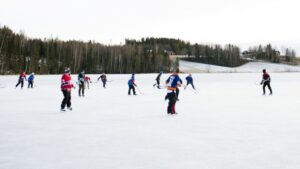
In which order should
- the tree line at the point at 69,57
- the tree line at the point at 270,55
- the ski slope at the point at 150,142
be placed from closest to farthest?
the ski slope at the point at 150,142, the tree line at the point at 69,57, the tree line at the point at 270,55

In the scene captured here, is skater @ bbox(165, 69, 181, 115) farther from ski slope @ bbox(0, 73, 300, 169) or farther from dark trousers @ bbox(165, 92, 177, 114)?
ski slope @ bbox(0, 73, 300, 169)

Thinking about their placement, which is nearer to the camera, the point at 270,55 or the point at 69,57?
the point at 69,57

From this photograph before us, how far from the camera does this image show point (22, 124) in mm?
8695

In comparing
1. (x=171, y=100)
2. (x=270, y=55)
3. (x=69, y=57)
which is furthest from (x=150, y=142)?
(x=270, y=55)

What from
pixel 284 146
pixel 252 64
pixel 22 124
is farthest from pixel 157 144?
pixel 252 64

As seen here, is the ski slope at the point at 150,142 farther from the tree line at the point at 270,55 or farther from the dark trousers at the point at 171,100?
the tree line at the point at 270,55

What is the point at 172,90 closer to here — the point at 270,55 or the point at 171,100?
the point at 171,100

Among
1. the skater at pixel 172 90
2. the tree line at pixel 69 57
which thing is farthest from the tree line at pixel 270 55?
the skater at pixel 172 90

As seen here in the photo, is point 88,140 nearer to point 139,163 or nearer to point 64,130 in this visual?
point 64,130

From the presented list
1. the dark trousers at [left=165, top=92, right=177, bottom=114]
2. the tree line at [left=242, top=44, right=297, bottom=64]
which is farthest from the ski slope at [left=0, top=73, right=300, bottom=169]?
the tree line at [left=242, top=44, right=297, bottom=64]

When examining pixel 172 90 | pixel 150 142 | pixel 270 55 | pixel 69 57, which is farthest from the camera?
pixel 270 55

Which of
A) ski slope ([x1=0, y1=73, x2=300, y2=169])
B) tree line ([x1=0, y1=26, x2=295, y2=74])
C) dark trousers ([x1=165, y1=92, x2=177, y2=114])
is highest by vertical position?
tree line ([x1=0, y1=26, x2=295, y2=74])

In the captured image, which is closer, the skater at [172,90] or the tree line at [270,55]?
the skater at [172,90]

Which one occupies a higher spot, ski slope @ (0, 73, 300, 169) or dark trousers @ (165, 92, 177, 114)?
dark trousers @ (165, 92, 177, 114)
